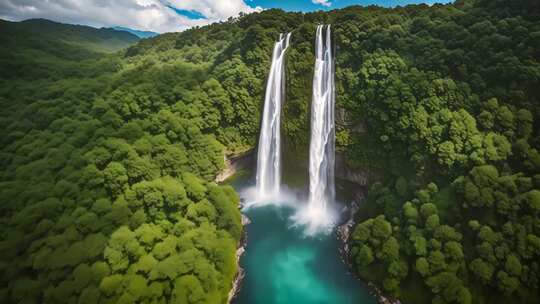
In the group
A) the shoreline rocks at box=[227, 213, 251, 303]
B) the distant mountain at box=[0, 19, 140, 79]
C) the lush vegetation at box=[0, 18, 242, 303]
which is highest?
the distant mountain at box=[0, 19, 140, 79]

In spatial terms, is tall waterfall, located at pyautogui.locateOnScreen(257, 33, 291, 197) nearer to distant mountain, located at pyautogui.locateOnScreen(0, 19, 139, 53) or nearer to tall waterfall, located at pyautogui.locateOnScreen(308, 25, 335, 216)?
tall waterfall, located at pyautogui.locateOnScreen(308, 25, 335, 216)

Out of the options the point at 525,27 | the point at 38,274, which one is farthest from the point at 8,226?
the point at 525,27

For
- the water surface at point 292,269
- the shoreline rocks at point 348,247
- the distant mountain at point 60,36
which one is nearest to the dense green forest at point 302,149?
the shoreline rocks at point 348,247

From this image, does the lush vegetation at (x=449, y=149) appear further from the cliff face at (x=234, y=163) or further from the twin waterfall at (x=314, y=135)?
the cliff face at (x=234, y=163)

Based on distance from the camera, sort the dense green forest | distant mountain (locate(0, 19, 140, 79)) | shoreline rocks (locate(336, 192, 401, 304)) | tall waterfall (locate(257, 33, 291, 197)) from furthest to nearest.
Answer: distant mountain (locate(0, 19, 140, 79))
tall waterfall (locate(257, 33, 291, 197))
shoreline rocks (locate(336, 192, 401, 304))
the dense green forest

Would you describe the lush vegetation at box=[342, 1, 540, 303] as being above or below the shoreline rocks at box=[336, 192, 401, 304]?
above

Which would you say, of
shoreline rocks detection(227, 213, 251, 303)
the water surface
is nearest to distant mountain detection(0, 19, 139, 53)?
shoreline rocks detection(227, 213, 251, 303)
